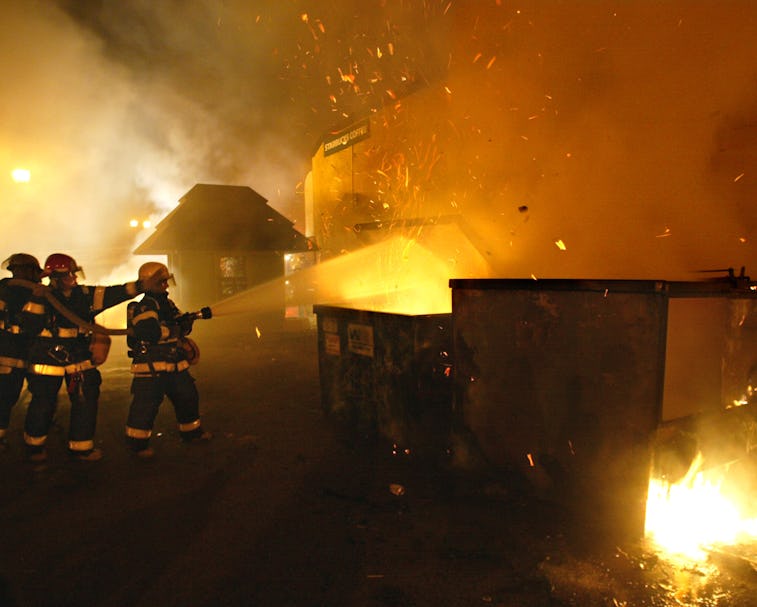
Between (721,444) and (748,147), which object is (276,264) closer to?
(748,147)

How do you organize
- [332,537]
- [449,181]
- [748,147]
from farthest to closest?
[449,181] → [748,147] → [332,537]

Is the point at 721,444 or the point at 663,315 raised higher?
the point at 663,315

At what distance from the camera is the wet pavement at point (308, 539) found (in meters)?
2.42

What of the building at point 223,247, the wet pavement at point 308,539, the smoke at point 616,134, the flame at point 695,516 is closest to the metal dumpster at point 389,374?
the wet pavement at point 308,539

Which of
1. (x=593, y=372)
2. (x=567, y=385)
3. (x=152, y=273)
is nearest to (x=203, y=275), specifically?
(x=152, y=273)

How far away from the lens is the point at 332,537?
2939 millimetres

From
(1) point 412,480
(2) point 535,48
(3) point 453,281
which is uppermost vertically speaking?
(2) point 535,48

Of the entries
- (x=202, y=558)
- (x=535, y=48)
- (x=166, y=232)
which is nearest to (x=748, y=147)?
(x=535, y=48)

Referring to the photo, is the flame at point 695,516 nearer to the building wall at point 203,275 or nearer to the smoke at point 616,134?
the smoke at point 616,134

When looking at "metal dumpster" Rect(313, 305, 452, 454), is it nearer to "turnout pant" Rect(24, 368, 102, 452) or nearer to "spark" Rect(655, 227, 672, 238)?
"turnout pant" Rect(24, 368, 102, 452)

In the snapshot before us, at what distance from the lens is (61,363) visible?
433 centimetres

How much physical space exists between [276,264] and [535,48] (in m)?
10.6

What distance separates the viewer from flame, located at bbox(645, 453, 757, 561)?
9.37ft

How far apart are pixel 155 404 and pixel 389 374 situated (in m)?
2.28
